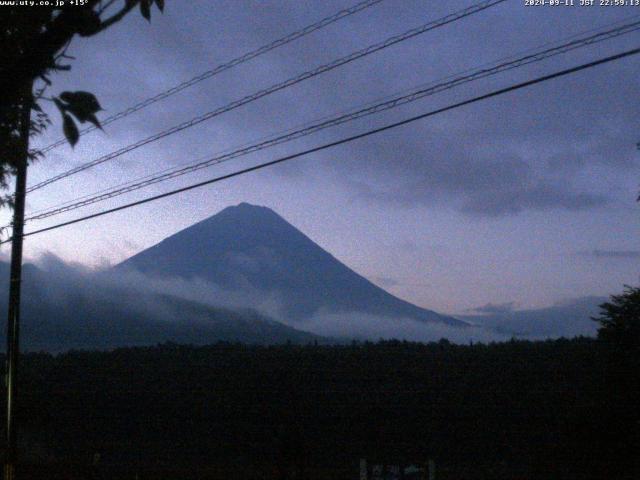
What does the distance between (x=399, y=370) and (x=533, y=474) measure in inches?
621

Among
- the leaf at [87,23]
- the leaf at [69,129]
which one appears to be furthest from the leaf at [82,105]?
the leaf at [87,23]

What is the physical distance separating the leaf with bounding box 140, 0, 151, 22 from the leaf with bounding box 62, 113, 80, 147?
0.93 m

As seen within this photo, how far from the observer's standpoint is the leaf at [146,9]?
4.58 metres

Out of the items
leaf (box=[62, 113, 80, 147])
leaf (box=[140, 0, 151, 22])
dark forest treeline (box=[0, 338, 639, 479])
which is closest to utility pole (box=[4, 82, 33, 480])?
leaf (box=[140, 0, 151, 22])

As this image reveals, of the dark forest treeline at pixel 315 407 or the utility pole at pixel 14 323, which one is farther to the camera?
the dark forest treeline at pixel 315 407

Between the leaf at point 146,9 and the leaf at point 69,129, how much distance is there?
932 millimetres

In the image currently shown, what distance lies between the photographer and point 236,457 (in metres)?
35.7

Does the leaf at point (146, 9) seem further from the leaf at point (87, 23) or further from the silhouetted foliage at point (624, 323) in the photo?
the silhouetted foliage at point (624, 323)

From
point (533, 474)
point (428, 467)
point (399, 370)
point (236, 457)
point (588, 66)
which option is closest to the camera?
point (588, 66)

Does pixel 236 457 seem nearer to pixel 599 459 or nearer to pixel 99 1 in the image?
pixel 599 459

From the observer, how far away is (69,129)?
13.6 ft

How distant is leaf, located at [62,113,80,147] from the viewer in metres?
4.13

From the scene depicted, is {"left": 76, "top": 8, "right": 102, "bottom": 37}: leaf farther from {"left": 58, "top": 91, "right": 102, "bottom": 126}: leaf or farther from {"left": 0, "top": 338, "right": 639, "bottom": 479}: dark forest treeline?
{"left": 0, "top": 338, "right": 639, "bottom": 479}: dark forest treeline

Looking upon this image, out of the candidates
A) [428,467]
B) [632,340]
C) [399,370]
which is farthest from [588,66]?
[399,370]
